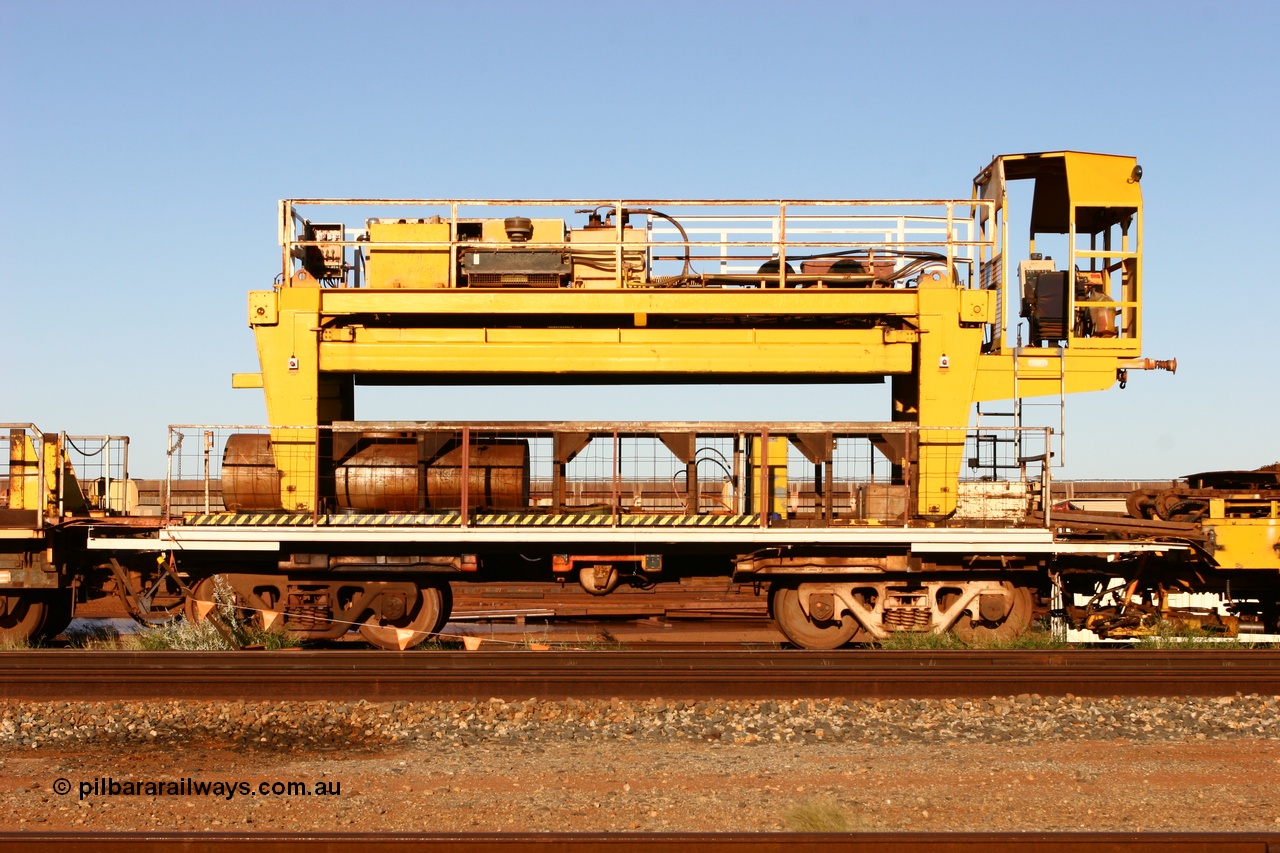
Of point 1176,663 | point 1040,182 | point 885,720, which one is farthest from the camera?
point 1040,182

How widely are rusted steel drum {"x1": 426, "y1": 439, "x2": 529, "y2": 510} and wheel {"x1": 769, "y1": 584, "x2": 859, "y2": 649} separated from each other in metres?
3.11

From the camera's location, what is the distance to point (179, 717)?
9.33 metres

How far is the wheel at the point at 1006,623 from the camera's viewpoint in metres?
12.6

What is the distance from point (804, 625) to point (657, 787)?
5.75m

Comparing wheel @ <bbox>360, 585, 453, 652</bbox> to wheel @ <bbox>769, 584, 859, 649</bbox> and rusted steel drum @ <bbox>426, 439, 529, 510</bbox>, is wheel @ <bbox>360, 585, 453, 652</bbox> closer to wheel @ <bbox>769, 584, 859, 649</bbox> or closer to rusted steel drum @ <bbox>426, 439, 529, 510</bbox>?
rusted steel drum @ <bbox>426, 439, 529, 510</bbox>

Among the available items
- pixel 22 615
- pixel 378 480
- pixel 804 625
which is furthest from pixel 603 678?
pixel 22 615

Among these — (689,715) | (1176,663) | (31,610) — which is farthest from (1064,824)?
(31,610)

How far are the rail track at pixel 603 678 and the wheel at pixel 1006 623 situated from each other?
1407mm

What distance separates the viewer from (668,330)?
1312cm

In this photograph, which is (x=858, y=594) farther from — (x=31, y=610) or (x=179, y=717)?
(x=31, y=610)

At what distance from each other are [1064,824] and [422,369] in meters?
8.65
